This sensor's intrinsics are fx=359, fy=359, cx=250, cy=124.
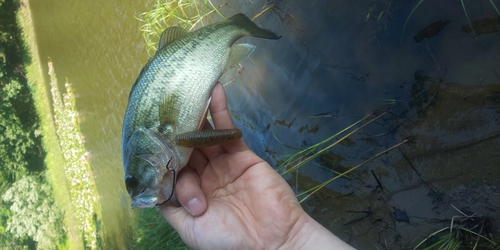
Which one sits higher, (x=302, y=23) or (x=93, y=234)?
(x=302, y=23)

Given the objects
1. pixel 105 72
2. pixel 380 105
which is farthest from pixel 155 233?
pixel 105 72

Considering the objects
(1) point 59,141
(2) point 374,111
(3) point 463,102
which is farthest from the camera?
(1) point 59,141

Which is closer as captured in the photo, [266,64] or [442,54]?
[442,54]

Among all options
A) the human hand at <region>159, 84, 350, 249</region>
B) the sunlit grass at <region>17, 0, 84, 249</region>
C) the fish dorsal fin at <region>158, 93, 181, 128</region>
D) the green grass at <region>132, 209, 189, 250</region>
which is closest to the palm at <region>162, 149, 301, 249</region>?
the human hand at <region>159, 84, 350, 249</region>

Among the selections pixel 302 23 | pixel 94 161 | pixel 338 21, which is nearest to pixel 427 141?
pixel 338 21

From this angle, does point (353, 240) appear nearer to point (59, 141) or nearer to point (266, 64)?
point (266, 64)

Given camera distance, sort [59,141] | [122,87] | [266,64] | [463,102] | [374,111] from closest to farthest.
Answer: [463,102] → [374,111] → [266,64] → [122,87] → [59,141]

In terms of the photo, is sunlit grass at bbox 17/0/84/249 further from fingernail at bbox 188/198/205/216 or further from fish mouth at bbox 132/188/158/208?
fingernail at bbox 188/198/205/216

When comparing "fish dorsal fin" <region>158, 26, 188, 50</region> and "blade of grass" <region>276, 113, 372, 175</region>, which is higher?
"fish dorsal fin" <region>158, 26, 188, 50</region>
